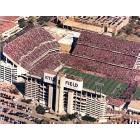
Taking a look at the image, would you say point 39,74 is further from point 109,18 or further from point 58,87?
point 109,18

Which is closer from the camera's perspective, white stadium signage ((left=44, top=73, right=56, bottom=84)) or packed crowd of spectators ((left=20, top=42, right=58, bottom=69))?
white stadium signage ((left=44, top=73, right=56, bottom=84))

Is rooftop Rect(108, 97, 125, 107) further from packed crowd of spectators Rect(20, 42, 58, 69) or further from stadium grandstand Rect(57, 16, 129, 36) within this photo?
stadium grandstand Rect(57, 16, 129, 36)

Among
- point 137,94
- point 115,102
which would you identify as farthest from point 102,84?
point 137,94

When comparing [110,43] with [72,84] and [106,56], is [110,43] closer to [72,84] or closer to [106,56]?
[106,56]

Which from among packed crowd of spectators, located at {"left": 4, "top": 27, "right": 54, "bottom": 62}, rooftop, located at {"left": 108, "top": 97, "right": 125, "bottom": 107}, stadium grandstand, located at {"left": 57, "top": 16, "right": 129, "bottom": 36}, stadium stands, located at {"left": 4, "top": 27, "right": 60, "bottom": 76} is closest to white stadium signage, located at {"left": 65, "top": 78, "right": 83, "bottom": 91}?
rooftop, located at {"left": 108, "top": 97, "right": 125, "bottom": 107}

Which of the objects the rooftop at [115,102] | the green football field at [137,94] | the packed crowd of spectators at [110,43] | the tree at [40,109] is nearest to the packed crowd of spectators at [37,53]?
the packed crowd of spectators at [110,43]

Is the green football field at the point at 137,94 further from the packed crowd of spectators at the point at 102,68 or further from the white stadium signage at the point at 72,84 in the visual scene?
the white stadium signage at the point at 72,84
